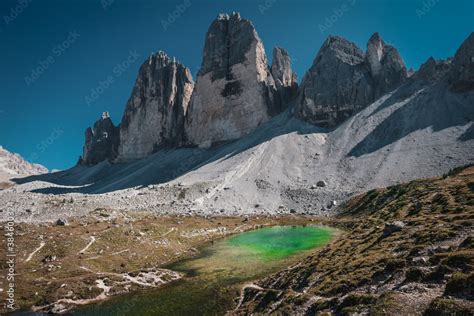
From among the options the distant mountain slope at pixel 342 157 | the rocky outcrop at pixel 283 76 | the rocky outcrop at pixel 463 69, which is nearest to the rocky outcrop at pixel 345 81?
the distant mountain slope at pixel 342 157

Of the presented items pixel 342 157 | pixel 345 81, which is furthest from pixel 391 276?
pixel 345 81

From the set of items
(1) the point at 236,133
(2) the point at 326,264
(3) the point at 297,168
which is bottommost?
(2) the point at 326,264

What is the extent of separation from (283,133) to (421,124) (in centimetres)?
4817

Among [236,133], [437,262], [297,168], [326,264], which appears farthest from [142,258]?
[236,133]

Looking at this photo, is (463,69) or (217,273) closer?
(217,273)

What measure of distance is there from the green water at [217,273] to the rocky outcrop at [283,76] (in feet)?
355

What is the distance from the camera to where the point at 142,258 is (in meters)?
46.1

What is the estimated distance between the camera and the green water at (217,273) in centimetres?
3003

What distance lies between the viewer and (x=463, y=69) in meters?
109

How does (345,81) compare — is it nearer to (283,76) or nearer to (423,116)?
(283,76)

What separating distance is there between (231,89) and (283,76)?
28.2 metres

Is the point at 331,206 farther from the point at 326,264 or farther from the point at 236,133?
the point at 236,133

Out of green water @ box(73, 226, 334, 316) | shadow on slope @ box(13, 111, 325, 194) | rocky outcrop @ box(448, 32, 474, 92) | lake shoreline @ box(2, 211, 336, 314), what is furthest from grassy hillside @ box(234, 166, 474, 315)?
shadow on slope @ box(13, 111, 325, 194)

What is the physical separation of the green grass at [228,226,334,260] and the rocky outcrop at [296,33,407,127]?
3020 inches
